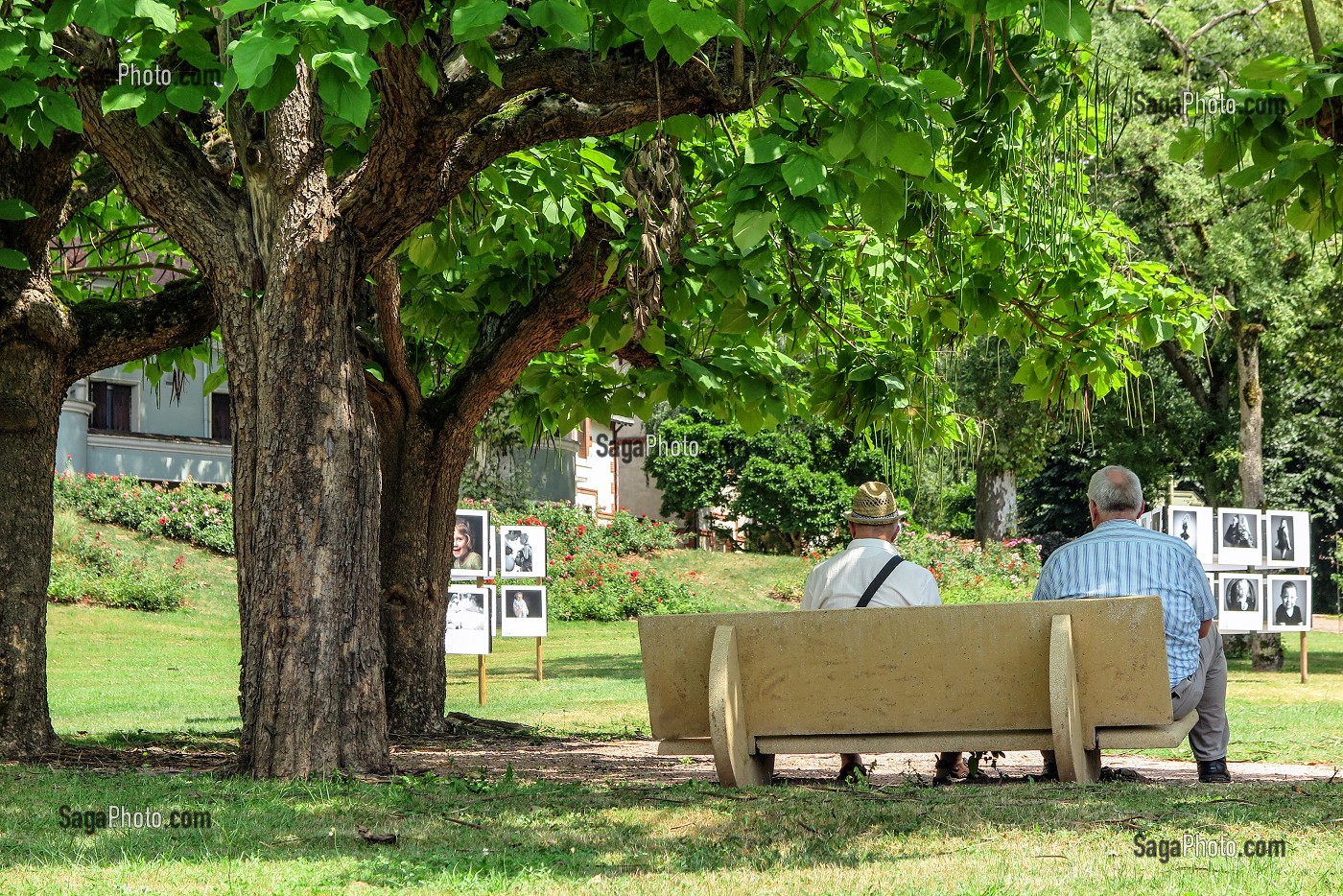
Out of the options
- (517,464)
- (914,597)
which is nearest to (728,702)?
(914,597)

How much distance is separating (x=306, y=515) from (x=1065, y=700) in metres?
3.83

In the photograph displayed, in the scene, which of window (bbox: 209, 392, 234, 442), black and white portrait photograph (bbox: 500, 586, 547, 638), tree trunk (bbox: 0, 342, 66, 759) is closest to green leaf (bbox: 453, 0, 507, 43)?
tree trunk (bbox: 0, 342, 66, 759)

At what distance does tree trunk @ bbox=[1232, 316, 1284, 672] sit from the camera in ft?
76.2

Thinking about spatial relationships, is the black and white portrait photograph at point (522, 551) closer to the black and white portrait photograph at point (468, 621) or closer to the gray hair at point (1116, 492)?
the black and white portrait photograph at point (468, 621)

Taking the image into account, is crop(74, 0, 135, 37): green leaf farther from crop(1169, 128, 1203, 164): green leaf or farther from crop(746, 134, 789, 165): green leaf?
crop(1169, 128, 1203, 164): green leaf

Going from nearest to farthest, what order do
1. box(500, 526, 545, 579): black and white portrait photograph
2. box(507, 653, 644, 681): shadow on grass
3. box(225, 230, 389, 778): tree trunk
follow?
box(225, 230, 389, 778): tree trunk, box(500, 526, 545, 579): black and white portrait photograph, box(507, 653, 644, 681): shadow on grass

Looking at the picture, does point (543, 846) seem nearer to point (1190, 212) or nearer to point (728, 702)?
point (728, 702)

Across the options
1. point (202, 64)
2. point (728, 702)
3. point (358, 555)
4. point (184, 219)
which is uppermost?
point (202, 64)

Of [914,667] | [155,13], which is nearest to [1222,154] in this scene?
[914,667]

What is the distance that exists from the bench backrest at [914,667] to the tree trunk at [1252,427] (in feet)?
58.8

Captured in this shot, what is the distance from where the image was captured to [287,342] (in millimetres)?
7527

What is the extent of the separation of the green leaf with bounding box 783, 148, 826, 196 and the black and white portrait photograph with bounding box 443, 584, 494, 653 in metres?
10.9

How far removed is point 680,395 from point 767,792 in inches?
168

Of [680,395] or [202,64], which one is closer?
[202,64]
